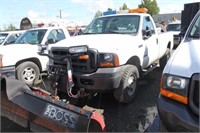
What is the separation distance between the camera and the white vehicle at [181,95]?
7.46ft

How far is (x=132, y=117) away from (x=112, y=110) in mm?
471

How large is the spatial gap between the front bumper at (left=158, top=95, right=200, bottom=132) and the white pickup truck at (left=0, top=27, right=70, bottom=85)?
421 cm

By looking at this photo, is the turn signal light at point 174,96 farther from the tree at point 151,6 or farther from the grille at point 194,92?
the tree at point 151,6

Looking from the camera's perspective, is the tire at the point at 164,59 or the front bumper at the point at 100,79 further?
the tire at the point at 164,59

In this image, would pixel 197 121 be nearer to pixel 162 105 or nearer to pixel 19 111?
pixel 162 105

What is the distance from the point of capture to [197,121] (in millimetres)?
2209

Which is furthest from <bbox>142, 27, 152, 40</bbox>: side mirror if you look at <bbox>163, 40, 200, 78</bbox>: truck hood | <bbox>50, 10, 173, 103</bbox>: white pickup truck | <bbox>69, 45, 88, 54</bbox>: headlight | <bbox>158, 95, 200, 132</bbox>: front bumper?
<bbox>158, 95, 200, 132</bbox>: front bumper

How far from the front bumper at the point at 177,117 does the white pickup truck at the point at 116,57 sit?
4.99 ft

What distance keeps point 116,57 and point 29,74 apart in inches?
133

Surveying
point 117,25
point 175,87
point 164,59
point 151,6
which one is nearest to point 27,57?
point 117,25

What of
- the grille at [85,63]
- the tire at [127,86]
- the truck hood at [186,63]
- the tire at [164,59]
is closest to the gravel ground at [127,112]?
the tire at [127,86]

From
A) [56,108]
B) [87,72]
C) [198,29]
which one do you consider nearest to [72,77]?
[87,72]

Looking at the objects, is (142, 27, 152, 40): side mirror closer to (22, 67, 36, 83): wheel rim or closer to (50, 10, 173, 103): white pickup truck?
(50, 10, 173, 103): white pickup truck

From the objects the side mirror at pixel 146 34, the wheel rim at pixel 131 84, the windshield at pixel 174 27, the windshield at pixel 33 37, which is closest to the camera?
the wheel rim at pixel 131 84
